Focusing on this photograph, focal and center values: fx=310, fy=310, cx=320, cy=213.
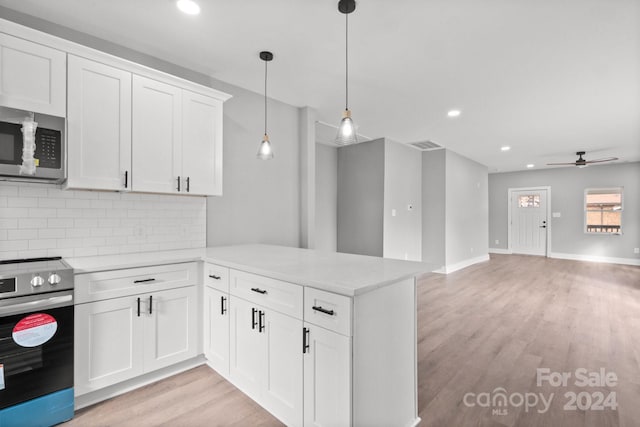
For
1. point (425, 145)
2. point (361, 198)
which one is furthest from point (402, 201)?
point (425, 145)

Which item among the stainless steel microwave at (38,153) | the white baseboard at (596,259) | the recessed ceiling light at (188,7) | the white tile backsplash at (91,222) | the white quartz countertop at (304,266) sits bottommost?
the white baseboard at (596,259)

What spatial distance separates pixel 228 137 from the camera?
→ 3.24 meters

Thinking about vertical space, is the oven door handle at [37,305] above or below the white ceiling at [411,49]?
below

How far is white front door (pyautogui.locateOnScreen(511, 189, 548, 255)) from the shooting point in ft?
29.3

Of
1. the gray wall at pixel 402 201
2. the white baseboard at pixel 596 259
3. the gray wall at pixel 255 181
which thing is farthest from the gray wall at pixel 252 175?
the white baseboard at pixel 596 259

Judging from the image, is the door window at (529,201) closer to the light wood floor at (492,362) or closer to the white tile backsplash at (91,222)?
the light wood floor at (492,362)

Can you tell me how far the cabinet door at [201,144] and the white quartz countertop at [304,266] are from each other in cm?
61

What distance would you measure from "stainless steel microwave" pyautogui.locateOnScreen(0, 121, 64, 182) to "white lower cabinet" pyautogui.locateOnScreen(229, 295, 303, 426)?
143 cm

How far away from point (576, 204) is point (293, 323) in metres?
9.82

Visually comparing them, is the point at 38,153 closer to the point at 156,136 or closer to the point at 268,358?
the point at 156,136

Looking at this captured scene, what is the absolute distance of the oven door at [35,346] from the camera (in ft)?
5.37

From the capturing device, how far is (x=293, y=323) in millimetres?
1716

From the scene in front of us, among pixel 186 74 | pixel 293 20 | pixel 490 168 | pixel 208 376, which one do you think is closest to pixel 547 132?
pixel 490 168

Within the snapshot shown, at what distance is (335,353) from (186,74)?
283cm
